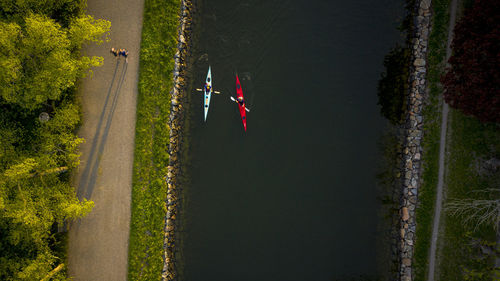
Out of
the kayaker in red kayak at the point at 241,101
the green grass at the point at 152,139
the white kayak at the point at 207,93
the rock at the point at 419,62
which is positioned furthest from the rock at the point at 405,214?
the green grass at the point at 152,139

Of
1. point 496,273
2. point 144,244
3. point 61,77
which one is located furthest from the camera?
point 144,244

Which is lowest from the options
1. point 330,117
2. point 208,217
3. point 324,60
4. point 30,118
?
point 208,217

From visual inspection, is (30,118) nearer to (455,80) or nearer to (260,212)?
(260,212)

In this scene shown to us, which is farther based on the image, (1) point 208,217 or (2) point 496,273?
(1) point 208,217

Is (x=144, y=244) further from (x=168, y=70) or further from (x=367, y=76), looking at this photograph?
(x=367, y=76)

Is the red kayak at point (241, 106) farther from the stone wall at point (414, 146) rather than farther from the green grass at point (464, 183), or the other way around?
the green grass at point (464, 183)

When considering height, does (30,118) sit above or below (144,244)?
above

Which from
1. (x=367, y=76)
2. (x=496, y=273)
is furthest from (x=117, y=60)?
(x=496, y=273)

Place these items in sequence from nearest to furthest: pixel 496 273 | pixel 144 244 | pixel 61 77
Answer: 1. pixel 496 273
2. pixel 61 77
3. pixel 144 244
